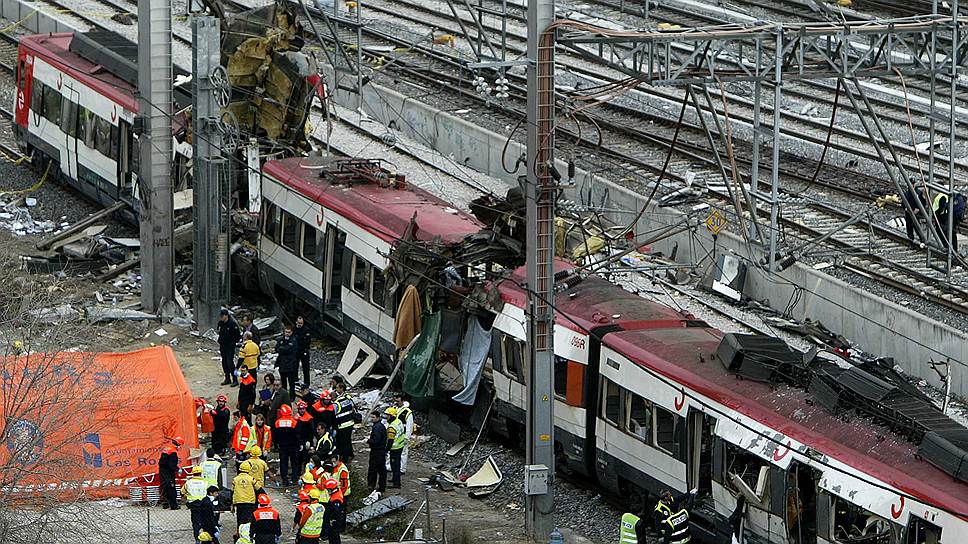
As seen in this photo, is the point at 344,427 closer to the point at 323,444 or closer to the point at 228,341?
the point at 323,444

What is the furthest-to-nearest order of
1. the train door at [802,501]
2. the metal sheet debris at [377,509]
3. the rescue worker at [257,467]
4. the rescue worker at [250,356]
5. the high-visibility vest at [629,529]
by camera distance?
the rescue worker at [250,356] → the metal sheet debris at [377,509] → the rescue worker at [257,467] → the high-visibility vest at [629,529] → the train door at [802,501]

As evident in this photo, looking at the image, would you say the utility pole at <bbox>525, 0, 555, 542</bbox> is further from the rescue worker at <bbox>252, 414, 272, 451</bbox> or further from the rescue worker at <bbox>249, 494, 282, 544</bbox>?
the rescue worker at <bbox>252, 414, 272, 451</bbox>

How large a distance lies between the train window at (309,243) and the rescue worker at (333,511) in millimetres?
8503

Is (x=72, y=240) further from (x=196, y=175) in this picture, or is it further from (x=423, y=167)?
(x=423, y=167)

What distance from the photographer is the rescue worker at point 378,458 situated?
21.6 m

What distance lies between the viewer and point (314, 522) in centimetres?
1925

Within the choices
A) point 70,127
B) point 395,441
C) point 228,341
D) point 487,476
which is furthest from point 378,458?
point 70,127

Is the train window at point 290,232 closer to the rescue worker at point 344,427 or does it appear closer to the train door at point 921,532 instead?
the rescue worker at point 344,427

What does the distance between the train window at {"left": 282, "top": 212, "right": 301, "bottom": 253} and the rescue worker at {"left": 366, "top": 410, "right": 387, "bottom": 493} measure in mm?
6846

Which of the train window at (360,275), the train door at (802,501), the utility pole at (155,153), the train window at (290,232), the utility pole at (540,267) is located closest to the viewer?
the train door at (802,501)

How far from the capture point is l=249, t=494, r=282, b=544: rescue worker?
19219 millimetres

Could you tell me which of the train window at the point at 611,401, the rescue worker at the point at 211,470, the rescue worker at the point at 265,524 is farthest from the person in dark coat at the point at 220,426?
the train window at the point at 611,401

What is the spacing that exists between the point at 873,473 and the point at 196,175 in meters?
14.7

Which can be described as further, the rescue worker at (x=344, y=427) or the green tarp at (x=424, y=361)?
the green tarp at (x=424, y=361)
